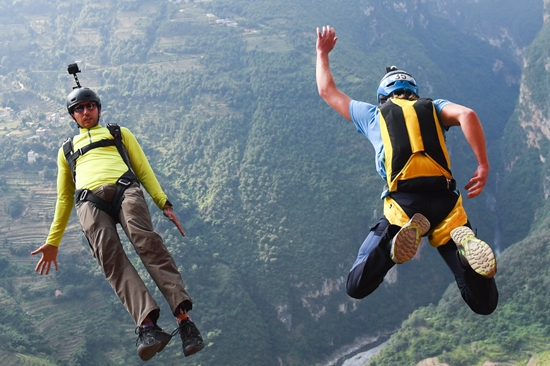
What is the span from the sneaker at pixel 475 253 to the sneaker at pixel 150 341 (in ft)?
8.36

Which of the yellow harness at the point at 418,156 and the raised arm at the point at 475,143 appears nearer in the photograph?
the raised arm at the point at 475,143

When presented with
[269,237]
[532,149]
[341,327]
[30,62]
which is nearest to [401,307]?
[341,327]

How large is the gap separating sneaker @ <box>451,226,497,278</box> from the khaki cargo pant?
2.37 m

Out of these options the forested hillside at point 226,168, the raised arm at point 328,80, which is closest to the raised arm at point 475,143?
the raised arm at point 328,80

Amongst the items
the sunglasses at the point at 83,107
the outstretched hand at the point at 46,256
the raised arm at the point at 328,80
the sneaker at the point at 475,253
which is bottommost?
the outstretched hand at the point at 46,256

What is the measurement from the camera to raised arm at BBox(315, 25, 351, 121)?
21.1 feet

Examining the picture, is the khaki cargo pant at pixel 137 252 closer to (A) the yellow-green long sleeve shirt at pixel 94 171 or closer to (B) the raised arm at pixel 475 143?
(A) the yellow-green long sleeve shirt at pixel 94 171

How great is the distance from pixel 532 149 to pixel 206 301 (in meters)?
59.2

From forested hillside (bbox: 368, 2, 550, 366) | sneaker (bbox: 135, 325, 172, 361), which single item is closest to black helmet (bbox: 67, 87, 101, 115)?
sneaker (bbox: 135, 325, 172, 361)

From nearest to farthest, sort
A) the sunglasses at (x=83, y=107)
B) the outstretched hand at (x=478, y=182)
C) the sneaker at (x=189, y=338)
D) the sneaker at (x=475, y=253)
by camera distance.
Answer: the sneaker at (x=475, y=253) → the outstretched hand at (x=478, y=182) → the sneaker at (x=189, y=338) → the sunglasses at (x=83, y=107)

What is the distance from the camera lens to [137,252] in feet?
19.7

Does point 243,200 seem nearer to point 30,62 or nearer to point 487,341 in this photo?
point 487,341

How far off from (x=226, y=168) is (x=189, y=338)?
7848 cm

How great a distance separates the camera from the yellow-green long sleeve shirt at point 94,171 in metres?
6.45
